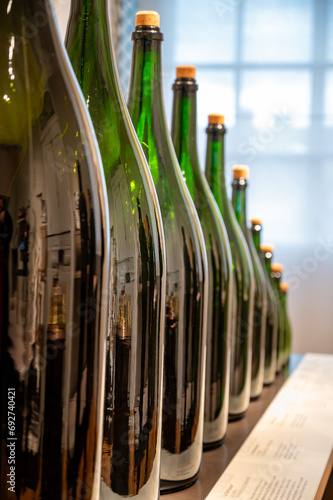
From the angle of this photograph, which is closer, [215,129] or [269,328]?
[215,129]

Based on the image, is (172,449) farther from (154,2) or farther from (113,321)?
(154,2)

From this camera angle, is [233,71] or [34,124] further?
[233,71]

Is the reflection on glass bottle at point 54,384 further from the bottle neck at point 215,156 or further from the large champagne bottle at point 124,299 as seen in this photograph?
the bottle neck at point 215,156

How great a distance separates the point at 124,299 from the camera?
15.5 inches

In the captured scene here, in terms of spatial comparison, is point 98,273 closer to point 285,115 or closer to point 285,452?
point 285,452

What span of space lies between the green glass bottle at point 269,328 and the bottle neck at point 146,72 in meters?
0.64

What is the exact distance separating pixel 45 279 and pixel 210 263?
406 millimetres

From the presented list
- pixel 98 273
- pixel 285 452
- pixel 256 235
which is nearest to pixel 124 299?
pixel 98 273

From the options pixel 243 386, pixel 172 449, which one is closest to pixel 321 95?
pixel 243 386

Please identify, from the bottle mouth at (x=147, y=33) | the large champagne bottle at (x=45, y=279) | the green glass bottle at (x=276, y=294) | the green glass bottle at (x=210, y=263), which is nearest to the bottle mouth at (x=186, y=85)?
the green glass bottle at (x=210, y=263)

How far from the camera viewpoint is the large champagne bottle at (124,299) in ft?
1.29

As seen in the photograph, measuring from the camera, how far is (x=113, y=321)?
0.39 m

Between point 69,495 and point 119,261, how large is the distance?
15cm

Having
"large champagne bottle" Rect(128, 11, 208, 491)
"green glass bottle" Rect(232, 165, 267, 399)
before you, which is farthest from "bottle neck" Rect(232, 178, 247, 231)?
"large champagne bottle" Rect(128, 11, 208, 491)
